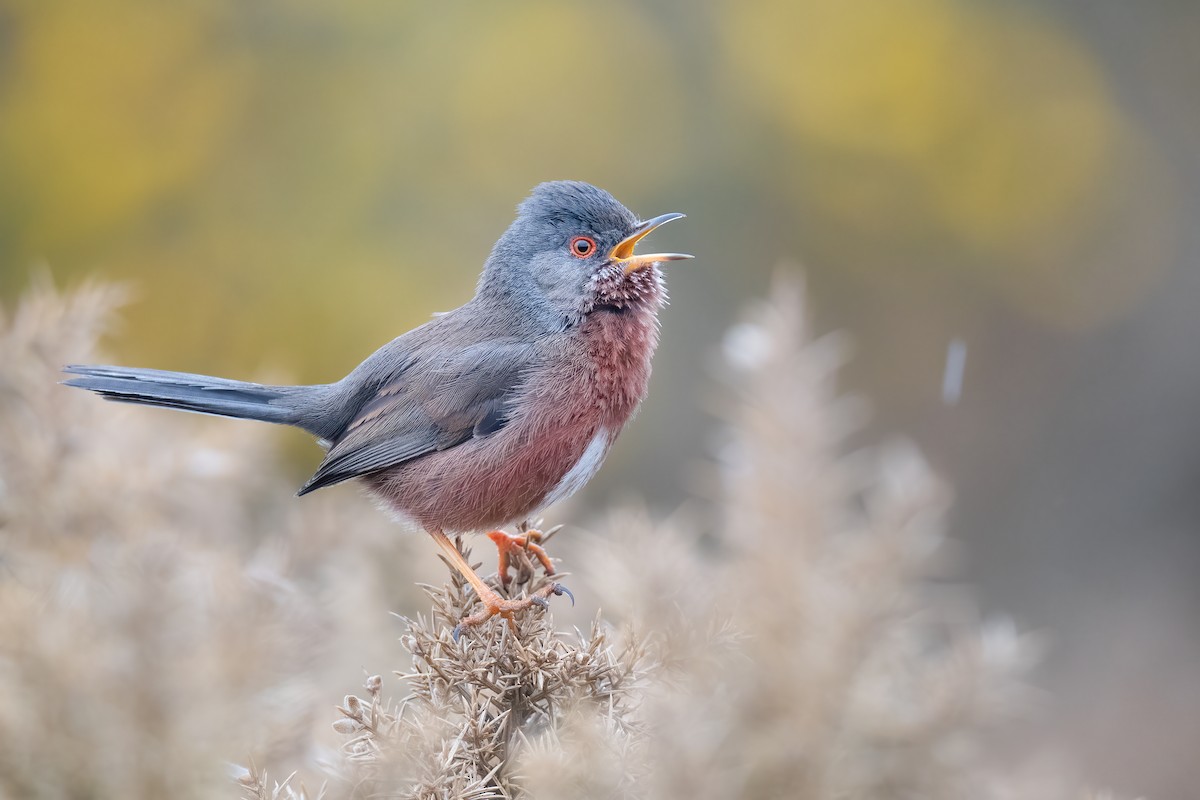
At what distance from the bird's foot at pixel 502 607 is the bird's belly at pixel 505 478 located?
3.15ft

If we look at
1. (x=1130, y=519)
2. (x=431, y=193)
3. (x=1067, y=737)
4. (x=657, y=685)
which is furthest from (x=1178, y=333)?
(x=657, y=685)

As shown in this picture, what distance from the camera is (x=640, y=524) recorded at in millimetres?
1998

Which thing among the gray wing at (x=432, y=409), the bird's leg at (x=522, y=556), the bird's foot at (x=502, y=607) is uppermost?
the gray wing at (x=432, y=409)

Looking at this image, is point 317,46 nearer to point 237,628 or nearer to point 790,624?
point 237,628

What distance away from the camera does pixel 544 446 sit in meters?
3.57

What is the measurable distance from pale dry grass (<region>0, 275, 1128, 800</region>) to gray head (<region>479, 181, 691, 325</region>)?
4.56 ft

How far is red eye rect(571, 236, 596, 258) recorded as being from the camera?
396 cm

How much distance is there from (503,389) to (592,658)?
6.27 feet

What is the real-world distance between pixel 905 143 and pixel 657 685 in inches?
272

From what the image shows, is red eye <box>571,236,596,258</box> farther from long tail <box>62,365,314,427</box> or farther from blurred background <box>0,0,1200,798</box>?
blurred background <box>0,0,1200,798</box>

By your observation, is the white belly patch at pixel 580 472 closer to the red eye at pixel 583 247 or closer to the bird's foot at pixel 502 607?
the red eye at pixel 583 247

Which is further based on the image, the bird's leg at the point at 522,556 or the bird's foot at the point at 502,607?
the bird's leg at the point at 522,556

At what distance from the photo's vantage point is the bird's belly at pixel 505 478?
353cm

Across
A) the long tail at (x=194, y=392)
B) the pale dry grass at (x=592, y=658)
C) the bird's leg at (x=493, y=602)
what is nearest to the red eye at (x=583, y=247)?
the long tail at (x=194, y=392)
